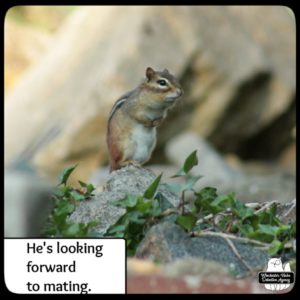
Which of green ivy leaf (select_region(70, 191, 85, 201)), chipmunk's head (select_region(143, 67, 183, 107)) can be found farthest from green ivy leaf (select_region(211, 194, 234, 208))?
chipmunk's head (select_region(143, 67, 183, 107))

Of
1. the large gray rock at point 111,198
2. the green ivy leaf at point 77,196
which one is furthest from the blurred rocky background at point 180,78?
the green ivy leaf at point 77,196

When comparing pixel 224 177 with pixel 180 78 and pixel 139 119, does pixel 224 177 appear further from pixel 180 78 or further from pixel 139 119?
pixel 139 119

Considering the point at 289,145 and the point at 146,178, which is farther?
the point at 289,145

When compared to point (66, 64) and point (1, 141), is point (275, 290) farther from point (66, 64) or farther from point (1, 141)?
point (66, 64)

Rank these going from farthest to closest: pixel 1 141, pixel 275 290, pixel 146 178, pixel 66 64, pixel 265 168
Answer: pixel 265 168 → pixel 66 64 → pixel 146 178 → pixel 1 141 → pixel 275 290

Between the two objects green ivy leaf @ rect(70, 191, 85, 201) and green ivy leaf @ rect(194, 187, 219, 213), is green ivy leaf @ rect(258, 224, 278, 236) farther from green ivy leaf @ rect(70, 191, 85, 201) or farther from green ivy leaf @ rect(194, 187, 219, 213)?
green ivy leaf @ rect(70, 191, 85, 201)

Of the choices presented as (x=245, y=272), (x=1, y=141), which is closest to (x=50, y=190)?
(x=1, y=141)
